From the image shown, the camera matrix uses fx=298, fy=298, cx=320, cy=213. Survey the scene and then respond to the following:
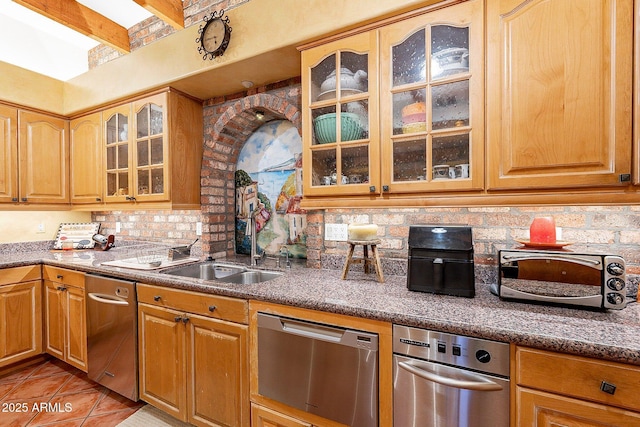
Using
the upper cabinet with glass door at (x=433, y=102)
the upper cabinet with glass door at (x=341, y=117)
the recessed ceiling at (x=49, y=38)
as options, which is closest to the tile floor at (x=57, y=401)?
the upper cabinet with glass door at (x=341, y=117)

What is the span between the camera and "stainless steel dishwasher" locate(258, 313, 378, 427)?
1257mm

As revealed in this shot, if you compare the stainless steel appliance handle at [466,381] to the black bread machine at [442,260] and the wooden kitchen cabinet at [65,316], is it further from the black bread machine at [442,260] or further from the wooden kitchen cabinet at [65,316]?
the wooden kitchen cabinet at [65,316]

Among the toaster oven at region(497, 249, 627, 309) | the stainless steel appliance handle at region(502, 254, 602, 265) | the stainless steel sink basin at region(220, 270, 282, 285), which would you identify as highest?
the stainless steel appliance handle at region(502, 254, 602, 265)

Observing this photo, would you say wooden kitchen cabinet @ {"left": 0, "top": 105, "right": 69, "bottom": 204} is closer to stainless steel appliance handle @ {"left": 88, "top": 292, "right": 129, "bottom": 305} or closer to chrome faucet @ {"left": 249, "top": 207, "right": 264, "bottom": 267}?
stainless steel appliance handle @ {"left": 88, "top": 292, "right": 129, "bottom": 305}

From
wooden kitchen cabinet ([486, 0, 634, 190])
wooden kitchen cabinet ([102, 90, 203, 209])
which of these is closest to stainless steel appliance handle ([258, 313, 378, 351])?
wooden kitchen cabinet ([486, 0, 634, 190])

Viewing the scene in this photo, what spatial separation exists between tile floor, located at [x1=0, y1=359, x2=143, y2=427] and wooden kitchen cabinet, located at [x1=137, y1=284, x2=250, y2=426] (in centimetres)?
36

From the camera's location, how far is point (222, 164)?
2.65m

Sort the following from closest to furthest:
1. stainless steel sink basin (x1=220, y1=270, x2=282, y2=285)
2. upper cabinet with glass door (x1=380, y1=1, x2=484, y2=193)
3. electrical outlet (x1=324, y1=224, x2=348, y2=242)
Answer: upper cabinet with glass door (x1=380, y1=1, x2=484, y2=193), electrical outlet (x1=324, y1=224, x2=348, y2=242), stainless steel sink basin (x1=220, y1=270, x2=282, y2=285)

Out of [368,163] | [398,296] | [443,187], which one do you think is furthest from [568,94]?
[398,296]

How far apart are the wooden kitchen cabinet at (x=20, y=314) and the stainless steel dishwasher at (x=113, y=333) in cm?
77

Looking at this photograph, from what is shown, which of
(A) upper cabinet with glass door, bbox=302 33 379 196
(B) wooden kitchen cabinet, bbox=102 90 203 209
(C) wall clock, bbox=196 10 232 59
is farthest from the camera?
(B) wooden kitchen cabinet, bbox=102 90 203 209

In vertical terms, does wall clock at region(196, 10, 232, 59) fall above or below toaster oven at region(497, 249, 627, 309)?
above

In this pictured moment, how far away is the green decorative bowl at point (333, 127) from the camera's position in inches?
64.7

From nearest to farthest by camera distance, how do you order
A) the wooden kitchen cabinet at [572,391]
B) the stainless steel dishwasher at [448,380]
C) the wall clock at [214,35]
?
the wooden kitchen cabinet at [572,391]
the stainless steel dishwasher at [448,380]
the wall clock at [214,35]
